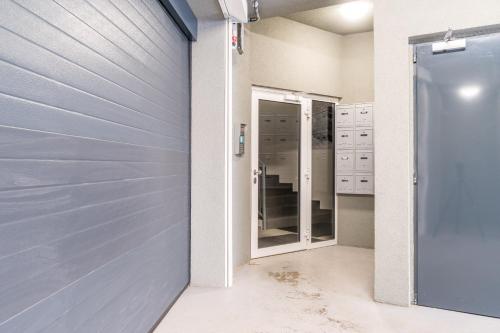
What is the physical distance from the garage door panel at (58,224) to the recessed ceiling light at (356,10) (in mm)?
3449

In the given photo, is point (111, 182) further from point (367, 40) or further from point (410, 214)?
point (367, 40)

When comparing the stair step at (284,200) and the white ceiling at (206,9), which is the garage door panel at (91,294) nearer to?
the white ceiling at (206,9)

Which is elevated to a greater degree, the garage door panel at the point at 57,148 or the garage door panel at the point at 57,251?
the garage door panel at the point at 57,148

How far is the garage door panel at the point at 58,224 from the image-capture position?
1039 millimetres

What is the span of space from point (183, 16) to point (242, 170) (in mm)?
1725

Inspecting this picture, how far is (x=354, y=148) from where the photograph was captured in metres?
4.43

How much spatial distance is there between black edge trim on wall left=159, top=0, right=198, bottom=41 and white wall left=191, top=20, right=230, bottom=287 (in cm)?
10

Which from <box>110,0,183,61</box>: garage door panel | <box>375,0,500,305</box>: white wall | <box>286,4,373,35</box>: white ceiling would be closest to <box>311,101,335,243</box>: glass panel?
<box>286,4,373,35</box>: white ceiling

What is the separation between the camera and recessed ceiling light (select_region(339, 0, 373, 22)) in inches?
149

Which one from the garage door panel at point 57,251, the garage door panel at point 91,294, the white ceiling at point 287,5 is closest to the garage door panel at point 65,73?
the garage door panel at point 57,251

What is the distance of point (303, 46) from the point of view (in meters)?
4.35

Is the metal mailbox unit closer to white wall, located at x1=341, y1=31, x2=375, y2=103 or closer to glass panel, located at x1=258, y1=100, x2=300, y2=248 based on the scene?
white wall, located at x1=341, y1=31, x2=375, y2=103

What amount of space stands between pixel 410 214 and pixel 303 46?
2.76m

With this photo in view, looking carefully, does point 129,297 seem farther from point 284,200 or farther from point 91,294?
point 284,200
